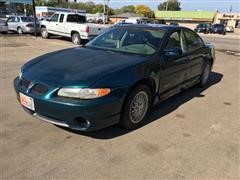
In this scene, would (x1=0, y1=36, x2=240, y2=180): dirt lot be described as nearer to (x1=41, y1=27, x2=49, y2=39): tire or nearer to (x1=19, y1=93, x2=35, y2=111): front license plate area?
(x1=19, y1=93, x2=35, y2=111): front license plate area

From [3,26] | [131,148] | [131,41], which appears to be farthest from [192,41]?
[3,26]

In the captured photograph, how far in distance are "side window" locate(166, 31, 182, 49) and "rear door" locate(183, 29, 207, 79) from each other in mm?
363

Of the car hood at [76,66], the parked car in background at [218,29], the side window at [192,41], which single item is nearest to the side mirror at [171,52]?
the car hood at [76,66]

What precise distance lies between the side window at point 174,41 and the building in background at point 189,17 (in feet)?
240

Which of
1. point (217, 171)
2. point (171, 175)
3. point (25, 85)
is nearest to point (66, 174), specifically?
point (171, 175)

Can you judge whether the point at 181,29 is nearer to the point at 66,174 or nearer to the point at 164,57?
the point at 164,57

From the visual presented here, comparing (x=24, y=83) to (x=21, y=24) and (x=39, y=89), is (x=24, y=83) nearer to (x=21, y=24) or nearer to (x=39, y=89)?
(x=39, y=89)

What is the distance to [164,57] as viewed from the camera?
Result: 15.2 feet

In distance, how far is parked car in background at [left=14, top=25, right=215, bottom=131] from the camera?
3.47 m

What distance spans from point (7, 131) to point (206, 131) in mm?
2963

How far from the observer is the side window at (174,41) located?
4883 mm

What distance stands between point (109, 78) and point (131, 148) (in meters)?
0.95

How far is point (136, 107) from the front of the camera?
4.15 m

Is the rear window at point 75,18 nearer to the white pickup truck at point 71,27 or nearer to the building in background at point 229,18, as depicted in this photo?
the white pickup truck at point 71,27
